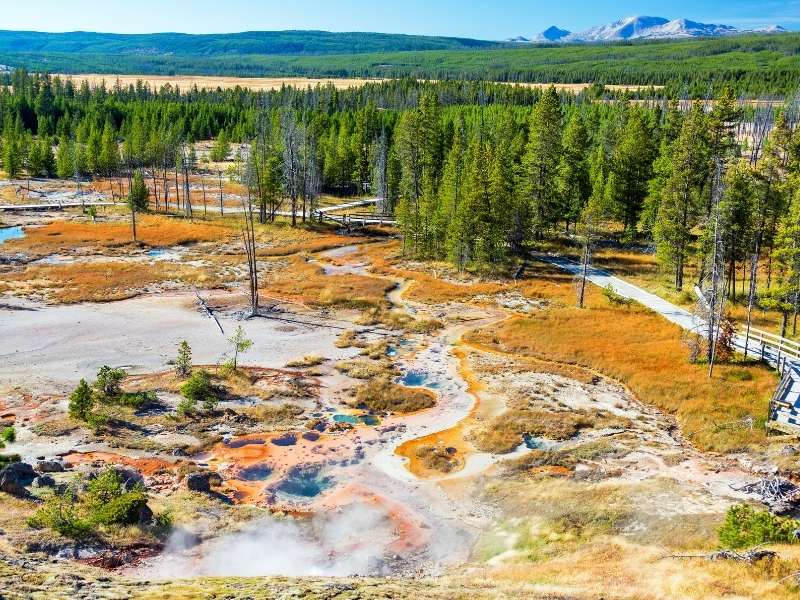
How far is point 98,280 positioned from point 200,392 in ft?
101

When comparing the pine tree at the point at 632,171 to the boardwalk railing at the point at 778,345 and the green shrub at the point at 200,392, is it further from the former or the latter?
the green shrub at the point at 200,392

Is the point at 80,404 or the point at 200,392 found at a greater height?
the point at 80,404

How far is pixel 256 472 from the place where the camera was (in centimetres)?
3005

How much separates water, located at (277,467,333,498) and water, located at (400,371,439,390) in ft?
38.3

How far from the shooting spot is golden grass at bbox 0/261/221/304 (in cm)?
5825

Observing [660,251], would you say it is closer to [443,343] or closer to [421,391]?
[443,343]

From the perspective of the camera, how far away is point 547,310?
178 feet

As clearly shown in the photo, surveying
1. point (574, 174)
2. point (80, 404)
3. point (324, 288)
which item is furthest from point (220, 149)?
point (80, 404)

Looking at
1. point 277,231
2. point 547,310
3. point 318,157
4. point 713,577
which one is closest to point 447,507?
point 713,577

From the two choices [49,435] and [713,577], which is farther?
[49,435]

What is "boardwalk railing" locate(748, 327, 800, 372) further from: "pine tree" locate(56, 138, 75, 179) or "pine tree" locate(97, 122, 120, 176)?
"pine tree" locate(56, 138, 75, 179)

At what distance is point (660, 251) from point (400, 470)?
3600 centimetres

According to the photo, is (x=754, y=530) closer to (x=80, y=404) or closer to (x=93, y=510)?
(x=93, y=510)

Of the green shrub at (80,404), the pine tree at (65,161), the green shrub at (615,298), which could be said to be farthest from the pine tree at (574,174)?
the pine tree at (65,161)
